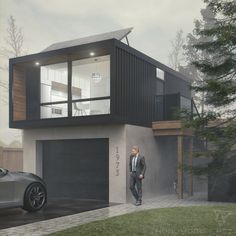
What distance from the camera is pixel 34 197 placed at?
10.1 m

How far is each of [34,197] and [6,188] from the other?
3.25 ft

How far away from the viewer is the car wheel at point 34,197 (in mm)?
9875

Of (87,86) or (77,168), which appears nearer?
(77,168)

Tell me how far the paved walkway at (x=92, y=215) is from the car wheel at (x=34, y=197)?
4.18ft

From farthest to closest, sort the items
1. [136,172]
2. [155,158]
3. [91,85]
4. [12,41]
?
[12,41]
[91,85]
[155,158]
[136,172]

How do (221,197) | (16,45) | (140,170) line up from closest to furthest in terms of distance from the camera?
(140,170)
(221,197)
(16,45)

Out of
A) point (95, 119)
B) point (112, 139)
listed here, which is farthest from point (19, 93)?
point (112, 139)

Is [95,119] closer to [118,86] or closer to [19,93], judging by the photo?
[118,86]

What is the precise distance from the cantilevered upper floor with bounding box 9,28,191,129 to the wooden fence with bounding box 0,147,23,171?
189 inches

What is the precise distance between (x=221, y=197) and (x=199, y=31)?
543 cm

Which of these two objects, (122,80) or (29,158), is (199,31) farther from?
(29,158)

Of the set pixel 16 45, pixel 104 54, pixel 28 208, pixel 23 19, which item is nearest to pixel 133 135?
pixel 104 54

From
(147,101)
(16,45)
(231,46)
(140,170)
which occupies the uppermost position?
(16,45)

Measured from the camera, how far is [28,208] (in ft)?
32.6
